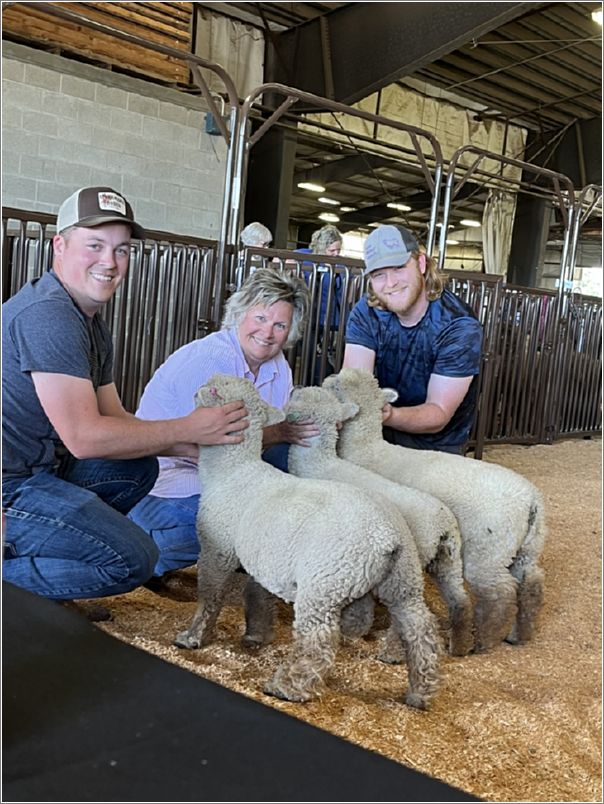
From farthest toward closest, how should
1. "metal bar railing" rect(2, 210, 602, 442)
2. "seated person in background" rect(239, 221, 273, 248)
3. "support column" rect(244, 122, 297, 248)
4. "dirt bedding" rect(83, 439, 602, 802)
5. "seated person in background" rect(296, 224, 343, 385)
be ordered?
"support column" rect(244, 122, 297, 248) < "seated person in background" rect(239, 221, 273, 248) < "seated person in background" rect(296, 224, 343, 385) < "metal bar railing" rect(2, 210, 602, 442) < "dirt bedding" rect(83, 439, 602, 802)

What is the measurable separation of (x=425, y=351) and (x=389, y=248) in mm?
477

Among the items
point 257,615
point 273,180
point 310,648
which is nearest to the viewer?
point 310,648

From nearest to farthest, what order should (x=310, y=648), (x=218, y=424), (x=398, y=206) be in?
(x=310, y=648), (x=218, y=424), (x=398, y=206)

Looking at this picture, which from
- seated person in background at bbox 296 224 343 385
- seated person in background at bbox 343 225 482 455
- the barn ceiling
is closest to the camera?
seated person in background at bbox 343 225 482 455

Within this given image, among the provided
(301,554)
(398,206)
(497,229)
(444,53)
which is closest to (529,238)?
(497,229)

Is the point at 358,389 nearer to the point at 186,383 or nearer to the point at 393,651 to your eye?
the point at 186,383

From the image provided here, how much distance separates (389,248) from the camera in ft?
9.54

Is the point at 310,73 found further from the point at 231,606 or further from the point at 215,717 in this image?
the point at 215,717

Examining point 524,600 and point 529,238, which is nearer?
Answer: point 524,600

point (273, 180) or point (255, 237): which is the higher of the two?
point (273, 180)

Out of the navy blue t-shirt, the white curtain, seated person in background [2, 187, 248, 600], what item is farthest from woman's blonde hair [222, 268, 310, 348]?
the white curtain

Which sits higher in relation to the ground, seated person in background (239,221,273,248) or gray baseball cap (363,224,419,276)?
seated person in background (239,221,273,248)

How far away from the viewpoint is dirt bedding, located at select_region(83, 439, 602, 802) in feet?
Result: 6.01

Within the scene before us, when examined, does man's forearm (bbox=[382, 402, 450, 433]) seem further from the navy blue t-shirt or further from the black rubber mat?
the black rubber mat
